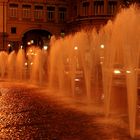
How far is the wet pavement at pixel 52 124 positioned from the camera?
35.3ft

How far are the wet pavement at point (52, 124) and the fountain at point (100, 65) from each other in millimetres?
753

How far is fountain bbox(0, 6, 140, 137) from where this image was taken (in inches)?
480

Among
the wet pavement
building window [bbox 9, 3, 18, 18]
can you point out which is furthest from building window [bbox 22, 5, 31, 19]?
the wet pavement

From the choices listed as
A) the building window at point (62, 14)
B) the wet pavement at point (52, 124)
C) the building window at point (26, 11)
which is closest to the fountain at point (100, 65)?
the wet pavement at point (52, 124)

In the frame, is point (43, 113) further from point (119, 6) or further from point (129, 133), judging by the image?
point (119, 6)

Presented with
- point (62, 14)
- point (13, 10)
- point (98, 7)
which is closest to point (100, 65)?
point (98, 7)

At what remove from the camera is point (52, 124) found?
12.4m

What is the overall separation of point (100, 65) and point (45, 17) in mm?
43223

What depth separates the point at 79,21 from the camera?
6731 cm

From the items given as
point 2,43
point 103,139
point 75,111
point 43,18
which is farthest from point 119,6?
point 103,139

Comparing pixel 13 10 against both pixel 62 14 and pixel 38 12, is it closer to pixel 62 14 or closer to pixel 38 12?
pixel 38 12

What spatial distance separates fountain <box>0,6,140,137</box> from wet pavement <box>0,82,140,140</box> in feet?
2.47

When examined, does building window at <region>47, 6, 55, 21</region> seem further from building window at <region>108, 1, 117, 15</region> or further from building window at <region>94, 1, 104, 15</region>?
building window at <region>108, 1, 117, 15</region>

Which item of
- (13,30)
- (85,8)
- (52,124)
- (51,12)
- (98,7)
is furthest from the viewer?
(51,12)
